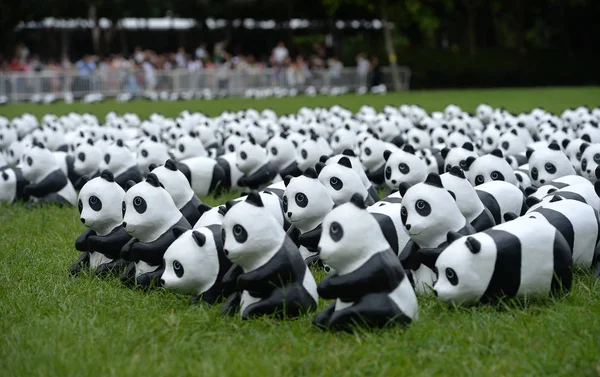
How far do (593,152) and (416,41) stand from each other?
44.2 m

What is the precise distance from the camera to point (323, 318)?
491 centimetres

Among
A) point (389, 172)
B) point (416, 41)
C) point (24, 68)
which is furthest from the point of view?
point (416, 41)

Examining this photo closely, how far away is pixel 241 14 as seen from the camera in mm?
43438

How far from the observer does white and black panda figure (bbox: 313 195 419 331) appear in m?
4.70

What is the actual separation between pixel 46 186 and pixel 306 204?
474cm

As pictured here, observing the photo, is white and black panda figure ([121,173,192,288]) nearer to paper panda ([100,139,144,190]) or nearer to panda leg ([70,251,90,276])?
panda leg ([70,251,90,276])

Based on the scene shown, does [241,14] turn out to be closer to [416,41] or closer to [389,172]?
[416,41]

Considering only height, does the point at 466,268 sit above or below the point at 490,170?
below

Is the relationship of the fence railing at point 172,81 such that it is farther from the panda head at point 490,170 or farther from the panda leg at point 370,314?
the panda leg at point 370,314

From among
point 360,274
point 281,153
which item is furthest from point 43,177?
point 360,274

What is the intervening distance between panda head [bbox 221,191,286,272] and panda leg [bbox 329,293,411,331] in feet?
1.94

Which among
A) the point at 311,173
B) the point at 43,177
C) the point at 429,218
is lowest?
the point at 43,177

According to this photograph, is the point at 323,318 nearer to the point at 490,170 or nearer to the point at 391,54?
the point at 490,170

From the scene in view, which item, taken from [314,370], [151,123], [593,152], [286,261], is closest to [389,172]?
[593,152]
